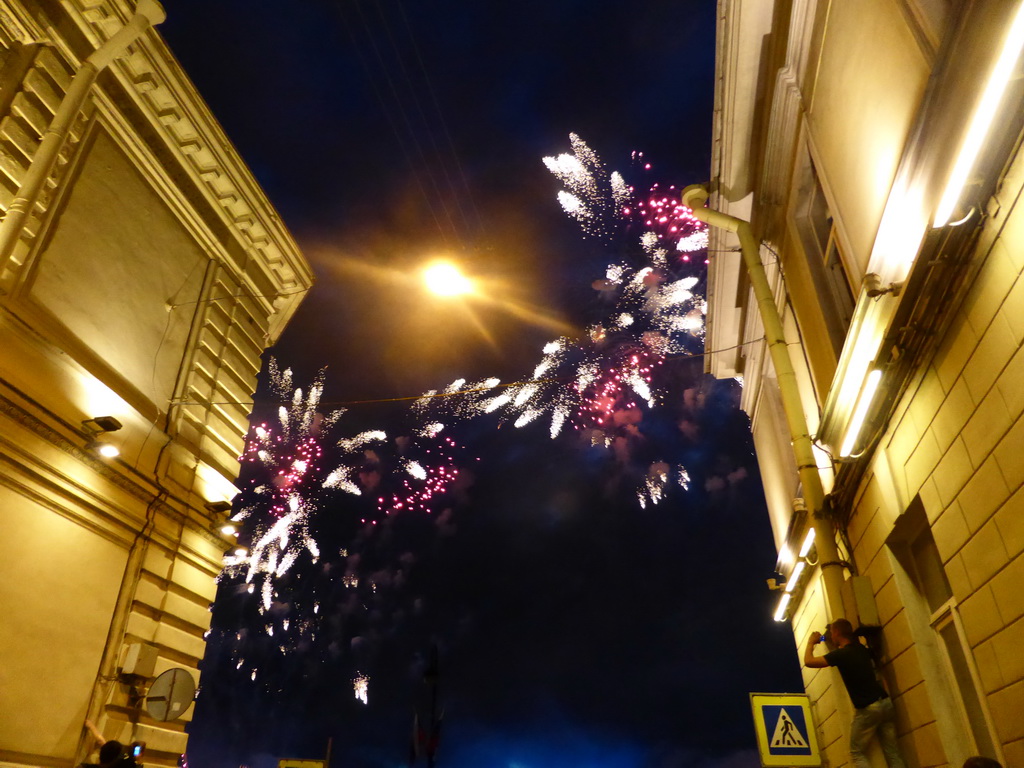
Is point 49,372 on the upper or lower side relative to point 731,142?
lower

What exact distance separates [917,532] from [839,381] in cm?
170

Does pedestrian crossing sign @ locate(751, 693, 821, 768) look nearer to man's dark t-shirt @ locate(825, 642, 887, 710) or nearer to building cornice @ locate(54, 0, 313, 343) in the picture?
man's dark t-shirt @ locate(825, 642, 887, 710)

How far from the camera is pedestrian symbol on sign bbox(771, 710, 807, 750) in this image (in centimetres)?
1014

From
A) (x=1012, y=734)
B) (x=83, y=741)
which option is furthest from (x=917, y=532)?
(x=83, y=741)

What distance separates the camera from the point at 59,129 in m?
8.59

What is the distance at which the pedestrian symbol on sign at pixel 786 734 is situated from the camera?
10.1 meters

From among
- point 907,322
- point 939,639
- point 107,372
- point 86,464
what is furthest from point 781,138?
point 86,464

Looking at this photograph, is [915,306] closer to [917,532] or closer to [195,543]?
[917,532]

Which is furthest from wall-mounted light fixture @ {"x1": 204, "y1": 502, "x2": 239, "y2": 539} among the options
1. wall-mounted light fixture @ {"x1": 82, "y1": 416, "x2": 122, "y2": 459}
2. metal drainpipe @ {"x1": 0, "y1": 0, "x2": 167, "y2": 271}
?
metal drainpipe @ {"x1": 0, "y1": 0, "x2": 167, "y2": 271}

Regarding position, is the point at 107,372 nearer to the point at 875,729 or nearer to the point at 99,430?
the point at 99,430

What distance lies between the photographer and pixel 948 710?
20.9 ft

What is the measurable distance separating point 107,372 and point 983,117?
10745 millimetres

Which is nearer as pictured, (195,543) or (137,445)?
(137,445)

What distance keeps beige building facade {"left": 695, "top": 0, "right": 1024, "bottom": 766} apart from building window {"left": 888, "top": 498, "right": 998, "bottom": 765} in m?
0.02
